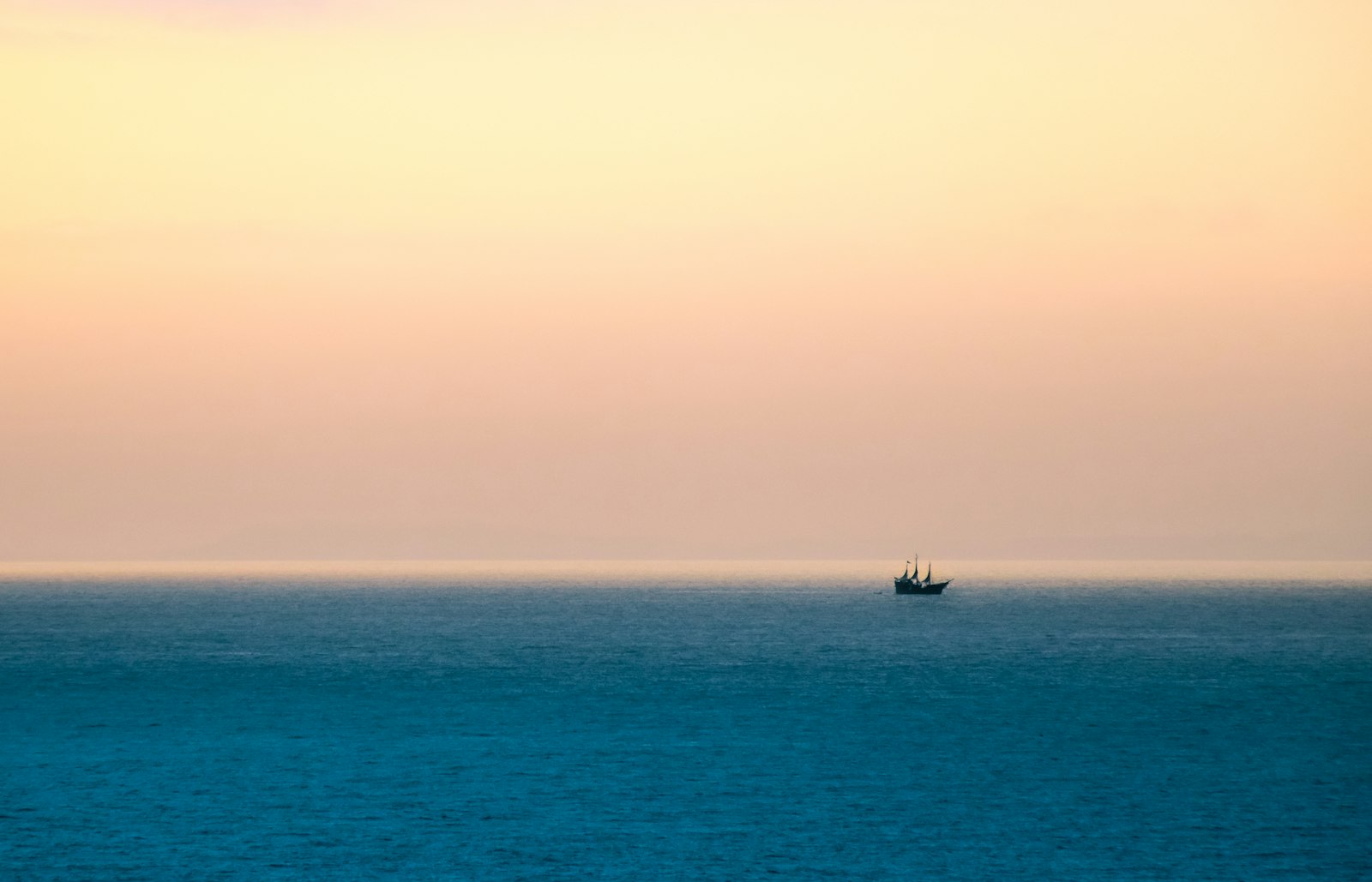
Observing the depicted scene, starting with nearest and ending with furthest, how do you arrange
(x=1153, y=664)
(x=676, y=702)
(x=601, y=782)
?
(x=601, y=782) < (x=676, y=702) < (x=1153, y=664)

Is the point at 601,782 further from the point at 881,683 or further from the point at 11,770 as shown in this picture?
the point at 881,683

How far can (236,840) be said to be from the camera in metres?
60.0

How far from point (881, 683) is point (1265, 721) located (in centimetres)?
3345

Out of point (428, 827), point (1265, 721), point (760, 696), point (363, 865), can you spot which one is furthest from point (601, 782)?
point (1265, 721)

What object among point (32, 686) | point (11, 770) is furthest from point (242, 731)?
point (32, 686)

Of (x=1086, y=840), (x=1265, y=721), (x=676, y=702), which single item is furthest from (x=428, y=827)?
(x=1265, y=721)

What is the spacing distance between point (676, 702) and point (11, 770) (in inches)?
1785

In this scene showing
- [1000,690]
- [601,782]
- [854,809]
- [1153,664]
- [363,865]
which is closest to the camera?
[363,865]

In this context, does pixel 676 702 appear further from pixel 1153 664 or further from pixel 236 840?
pixel 1153 664

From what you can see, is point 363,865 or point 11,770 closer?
point 363,865

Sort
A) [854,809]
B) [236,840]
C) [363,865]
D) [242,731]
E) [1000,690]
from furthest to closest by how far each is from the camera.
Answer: [1000,690]
[242,731]
[854,809]
[236,840]
[363,865]

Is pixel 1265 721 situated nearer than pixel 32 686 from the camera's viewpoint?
Yes

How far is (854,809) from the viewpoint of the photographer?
66.4m

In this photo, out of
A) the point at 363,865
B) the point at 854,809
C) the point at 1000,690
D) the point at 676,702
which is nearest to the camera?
the point at 363,865
